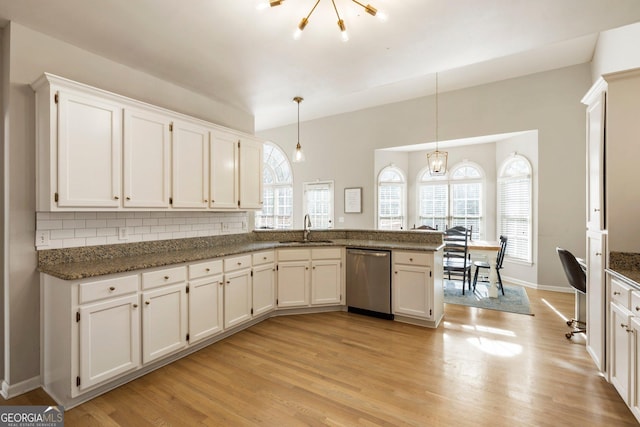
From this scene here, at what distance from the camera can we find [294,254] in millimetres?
3754

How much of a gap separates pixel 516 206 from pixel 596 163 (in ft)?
11.7

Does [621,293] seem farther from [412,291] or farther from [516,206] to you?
[516,206]

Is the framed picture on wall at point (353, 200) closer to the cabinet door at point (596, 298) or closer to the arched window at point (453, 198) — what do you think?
the arched window at point (453, 198)

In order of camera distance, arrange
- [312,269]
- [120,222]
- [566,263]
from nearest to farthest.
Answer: [120,222], [566,263], [312,269]

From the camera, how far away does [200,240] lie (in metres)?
3.51

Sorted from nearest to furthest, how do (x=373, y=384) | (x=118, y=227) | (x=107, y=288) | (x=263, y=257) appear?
(x=107, y=288) → (x=373, y=384) → (x=118, y=227) → (x=263, y=257)

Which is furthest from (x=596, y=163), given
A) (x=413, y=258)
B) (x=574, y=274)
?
(x=413, y=258)

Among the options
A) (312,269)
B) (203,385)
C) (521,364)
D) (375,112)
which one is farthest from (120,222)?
(375,112)

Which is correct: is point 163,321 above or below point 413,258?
below

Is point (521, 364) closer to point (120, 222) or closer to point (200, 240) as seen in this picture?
point (200, 240)

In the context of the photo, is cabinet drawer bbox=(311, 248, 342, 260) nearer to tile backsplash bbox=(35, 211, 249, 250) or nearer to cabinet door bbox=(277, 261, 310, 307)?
cabinet door bbox=(277, 261, 310, 307)

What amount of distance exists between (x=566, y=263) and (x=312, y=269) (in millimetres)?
2797

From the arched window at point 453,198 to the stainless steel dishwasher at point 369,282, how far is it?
3388 millimetres

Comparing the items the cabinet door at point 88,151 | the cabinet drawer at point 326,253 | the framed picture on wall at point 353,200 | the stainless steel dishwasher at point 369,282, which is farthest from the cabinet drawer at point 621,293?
the framed picture on wall at point 353,200
